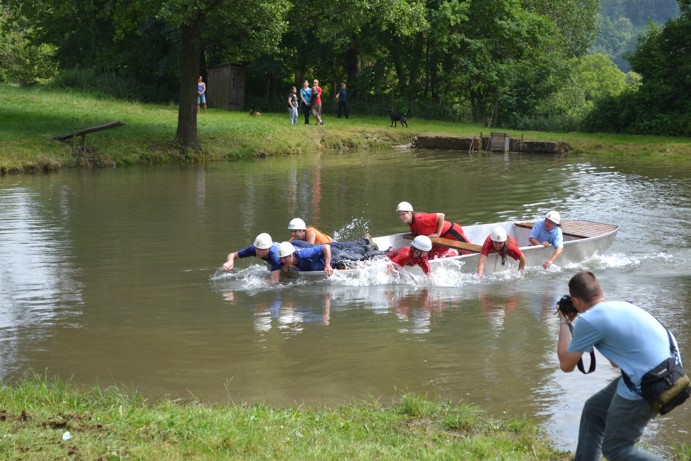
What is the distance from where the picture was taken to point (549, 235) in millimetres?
16438

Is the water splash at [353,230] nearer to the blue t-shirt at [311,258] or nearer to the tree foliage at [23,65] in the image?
the blue t-shirt at [311,258]

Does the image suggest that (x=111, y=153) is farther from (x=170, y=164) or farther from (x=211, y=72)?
(x=211, y=72)

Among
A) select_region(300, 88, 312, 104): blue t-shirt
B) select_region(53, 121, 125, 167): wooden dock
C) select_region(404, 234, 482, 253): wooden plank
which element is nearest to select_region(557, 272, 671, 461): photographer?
select_region(404, 234, 482, 253): wooden plank

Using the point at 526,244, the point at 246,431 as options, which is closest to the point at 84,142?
the point at 526,244

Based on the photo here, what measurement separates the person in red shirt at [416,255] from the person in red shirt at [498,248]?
3.11 feet

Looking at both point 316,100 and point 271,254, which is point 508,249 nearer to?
point 271,254

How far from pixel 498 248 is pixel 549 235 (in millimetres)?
1474

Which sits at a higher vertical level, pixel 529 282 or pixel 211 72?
pixel 211 72

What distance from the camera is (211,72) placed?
45719 mm

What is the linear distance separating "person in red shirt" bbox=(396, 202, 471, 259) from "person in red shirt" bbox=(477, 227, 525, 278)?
900 millimetres

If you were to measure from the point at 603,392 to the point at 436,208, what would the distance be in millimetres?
16479

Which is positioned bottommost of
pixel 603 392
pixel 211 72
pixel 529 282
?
pixel 529 282

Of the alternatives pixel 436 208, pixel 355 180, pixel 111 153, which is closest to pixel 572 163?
pixel 355 180

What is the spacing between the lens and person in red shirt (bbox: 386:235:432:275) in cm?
1488
